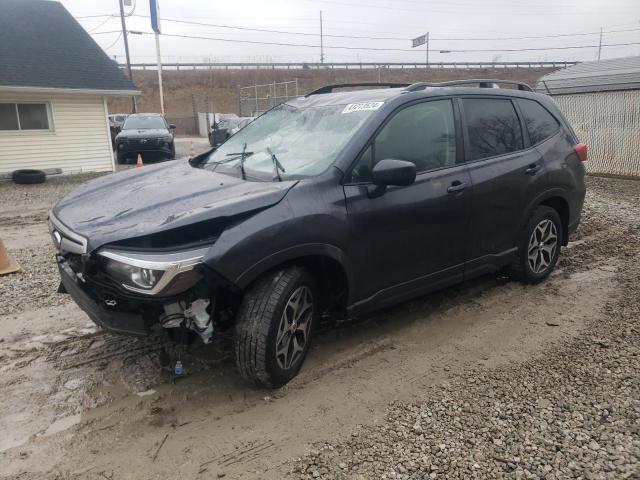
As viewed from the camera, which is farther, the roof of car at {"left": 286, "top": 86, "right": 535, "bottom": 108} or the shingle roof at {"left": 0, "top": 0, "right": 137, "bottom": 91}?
the shingle roof at {"left": 0, "top": 0, "right": 137, "bottom": 91}

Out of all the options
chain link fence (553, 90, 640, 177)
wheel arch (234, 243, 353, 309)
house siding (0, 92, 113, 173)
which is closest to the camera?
wheel arch (234, 243, 353, 309)

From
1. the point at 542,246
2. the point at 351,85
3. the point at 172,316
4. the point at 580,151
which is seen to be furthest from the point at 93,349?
the point at 580,151

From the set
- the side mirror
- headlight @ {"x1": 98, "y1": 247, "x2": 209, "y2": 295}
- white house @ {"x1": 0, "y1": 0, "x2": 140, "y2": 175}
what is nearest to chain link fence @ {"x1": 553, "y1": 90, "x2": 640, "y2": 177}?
the side mirror

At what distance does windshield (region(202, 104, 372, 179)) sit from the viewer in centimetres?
362

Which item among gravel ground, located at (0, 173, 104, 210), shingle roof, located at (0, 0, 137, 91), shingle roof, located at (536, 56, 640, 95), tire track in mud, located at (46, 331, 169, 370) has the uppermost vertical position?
shingle roof, located at (0, 0, 137, 91)

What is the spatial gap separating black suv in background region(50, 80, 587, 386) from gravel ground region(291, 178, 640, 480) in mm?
777

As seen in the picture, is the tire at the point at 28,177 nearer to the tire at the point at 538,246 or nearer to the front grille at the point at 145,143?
the front grille at the point at 145,143

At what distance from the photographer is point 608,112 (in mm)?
12133

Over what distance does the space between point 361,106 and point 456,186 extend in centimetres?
99

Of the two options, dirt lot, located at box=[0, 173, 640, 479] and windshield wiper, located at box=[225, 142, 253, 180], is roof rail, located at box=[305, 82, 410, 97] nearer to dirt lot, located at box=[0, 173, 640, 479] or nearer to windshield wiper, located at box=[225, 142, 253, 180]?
windshield wiper, located at box=[225, 142, 253, 180]

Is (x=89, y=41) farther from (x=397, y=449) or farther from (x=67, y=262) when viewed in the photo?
(x=397, y=449)

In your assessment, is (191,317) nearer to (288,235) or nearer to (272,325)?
(272,325)

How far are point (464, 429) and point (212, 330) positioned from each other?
1.57 m

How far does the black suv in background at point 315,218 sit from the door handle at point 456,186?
2 cm
